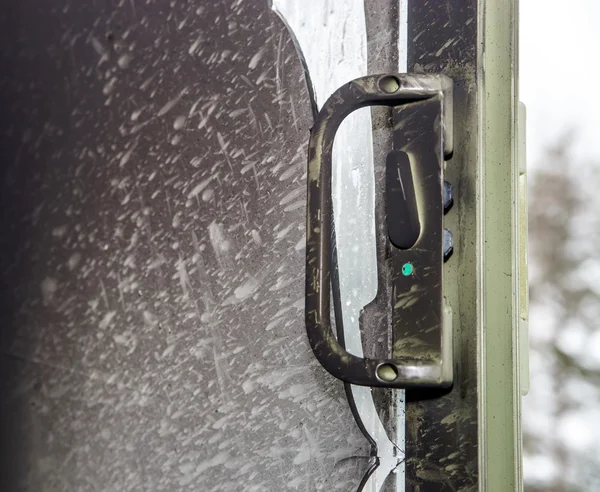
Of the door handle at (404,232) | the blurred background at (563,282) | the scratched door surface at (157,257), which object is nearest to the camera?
the door handle at (404,232)

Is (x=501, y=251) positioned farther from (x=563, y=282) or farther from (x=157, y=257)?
(x=563, y=282)

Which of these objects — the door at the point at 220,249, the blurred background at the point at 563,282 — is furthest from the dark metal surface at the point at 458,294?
the blurred background at the point at 563,282

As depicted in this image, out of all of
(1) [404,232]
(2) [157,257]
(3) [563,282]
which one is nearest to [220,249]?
(2) [157,257]

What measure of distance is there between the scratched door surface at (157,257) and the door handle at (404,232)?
0.07 m

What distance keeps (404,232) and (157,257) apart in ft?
1.10

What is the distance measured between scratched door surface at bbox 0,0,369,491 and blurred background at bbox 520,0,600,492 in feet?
12.3

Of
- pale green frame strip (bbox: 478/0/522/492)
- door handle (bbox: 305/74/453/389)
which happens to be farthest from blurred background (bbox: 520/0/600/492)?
door handle (bbox: 305/74/453/389)

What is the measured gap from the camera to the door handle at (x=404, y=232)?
0.54m

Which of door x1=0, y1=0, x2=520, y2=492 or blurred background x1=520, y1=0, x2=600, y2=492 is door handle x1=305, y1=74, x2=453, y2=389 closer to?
door x1=0, y1=0, x2=520, y2=492

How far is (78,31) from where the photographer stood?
0.84 m

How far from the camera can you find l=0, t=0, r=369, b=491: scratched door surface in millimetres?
656

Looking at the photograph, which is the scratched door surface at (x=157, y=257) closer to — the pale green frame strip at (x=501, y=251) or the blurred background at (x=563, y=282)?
the pale green frame strip at (x=501, y=251)

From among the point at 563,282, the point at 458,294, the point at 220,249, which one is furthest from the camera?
the point at 563,282

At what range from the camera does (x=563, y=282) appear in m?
4.08
